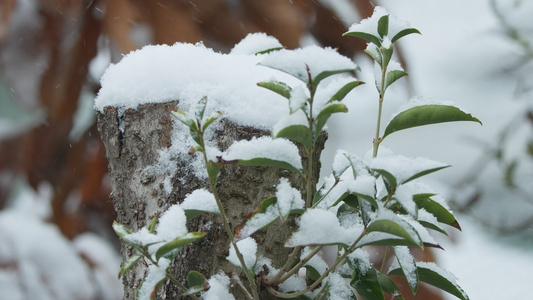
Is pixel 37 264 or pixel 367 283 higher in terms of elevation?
pixel 37 264

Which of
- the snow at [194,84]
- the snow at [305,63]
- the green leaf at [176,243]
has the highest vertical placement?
the snow at [194,84]

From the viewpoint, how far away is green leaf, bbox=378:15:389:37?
18.1 inches

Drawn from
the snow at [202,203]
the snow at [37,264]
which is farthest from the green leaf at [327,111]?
the snow at [37,264]

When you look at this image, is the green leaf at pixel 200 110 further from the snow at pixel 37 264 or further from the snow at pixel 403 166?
the snow at pixel 37 264

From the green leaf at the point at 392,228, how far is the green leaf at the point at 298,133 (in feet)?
0.26

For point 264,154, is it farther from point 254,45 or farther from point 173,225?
point 254,45

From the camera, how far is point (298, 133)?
0.39 meters

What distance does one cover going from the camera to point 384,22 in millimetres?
462

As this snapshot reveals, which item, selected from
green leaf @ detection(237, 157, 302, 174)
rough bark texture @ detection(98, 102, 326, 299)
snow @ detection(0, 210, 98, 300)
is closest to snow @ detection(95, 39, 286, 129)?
rough bark texture @ detection(98, 102, 326, 299)

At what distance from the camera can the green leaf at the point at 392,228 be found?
372 millimetres

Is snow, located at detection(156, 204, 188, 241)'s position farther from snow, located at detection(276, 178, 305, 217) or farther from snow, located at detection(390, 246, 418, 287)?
snow, located at detection(390, 246, 418, 287)

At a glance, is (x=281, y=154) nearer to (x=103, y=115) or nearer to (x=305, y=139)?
(x=305, y=139)

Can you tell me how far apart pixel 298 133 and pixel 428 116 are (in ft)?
0.42

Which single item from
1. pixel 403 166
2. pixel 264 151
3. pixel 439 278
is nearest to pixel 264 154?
pixel 264 151
